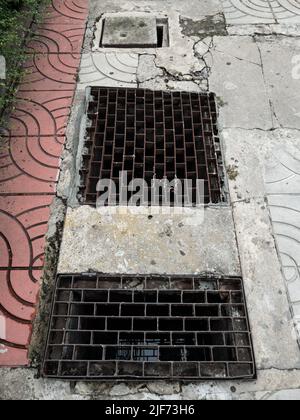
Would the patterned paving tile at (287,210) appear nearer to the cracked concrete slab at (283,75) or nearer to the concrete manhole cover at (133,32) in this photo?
the cracked concrete slab at (283,75)

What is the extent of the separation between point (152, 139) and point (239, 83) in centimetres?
133

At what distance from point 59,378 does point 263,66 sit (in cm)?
396

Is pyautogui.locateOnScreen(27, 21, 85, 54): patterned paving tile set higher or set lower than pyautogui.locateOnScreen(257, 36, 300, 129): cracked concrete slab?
higher

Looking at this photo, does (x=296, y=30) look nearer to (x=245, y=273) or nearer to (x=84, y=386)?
(x=245, y=273)

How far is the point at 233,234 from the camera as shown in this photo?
3178 mm

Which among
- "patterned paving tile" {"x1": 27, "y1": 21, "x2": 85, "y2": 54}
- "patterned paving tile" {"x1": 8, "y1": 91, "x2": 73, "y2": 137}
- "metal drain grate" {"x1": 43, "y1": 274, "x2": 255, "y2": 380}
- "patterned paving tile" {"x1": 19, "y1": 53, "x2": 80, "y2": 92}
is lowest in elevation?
"metal drain grate" {"x1": 43, "y1": 274, "x2": 255, "y2": 380}

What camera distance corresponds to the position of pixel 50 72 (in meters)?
4.43

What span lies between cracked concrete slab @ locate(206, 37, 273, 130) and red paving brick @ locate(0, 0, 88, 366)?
1.66 metres

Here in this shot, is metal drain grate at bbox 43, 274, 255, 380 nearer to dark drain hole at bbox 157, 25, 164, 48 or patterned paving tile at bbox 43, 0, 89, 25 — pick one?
dark drain hole at bbox 157, 25, 164, 48

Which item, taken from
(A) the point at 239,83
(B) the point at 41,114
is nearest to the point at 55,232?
(B) the point at 41,114

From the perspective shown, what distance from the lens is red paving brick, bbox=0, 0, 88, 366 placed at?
2799mm

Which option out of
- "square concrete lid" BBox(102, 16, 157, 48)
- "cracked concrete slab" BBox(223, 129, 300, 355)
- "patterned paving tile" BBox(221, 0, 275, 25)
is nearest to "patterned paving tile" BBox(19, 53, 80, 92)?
"square concrete lid" BBox(102, 16, 157, 48)

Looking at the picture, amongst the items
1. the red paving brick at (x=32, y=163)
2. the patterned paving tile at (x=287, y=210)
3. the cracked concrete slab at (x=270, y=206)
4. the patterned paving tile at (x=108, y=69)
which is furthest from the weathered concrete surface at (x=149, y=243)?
the patterned paving tile at (x=108, y=69)
